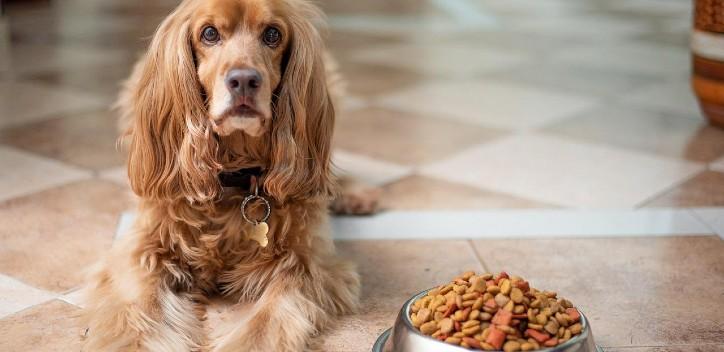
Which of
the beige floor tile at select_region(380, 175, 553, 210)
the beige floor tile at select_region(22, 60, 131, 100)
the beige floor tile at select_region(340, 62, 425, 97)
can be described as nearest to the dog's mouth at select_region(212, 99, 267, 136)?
the beige floor tile at select_region(380, 175, 553, 210)

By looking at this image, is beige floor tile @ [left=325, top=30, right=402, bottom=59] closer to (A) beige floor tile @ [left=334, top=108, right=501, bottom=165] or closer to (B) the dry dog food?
(A) beige floor tile @ [left=334, top=108, right=501, bottom=165]

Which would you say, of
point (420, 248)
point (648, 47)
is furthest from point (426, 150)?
point (648, 47)

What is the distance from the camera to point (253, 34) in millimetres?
2684

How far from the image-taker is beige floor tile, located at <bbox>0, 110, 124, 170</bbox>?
14.9 ft

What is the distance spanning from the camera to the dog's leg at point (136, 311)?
98.4 inches

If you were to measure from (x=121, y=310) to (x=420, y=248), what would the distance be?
4.30 ft

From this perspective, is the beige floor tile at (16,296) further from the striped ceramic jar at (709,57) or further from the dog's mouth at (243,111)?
the striped ceramic jar at (709,57)

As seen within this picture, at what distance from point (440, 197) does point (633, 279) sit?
113 centimetres

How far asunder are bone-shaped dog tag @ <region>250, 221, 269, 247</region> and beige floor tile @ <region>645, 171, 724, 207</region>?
2.00 m

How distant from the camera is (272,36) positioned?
2.76 m

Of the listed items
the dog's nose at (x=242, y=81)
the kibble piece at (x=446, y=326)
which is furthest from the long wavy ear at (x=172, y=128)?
the kibble piece at (x=446, y=326)

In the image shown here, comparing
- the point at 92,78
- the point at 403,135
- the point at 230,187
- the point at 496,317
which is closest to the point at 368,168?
the point at 403,135

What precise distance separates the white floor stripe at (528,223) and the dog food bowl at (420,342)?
119 centimetres

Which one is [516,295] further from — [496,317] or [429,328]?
[429,328]
